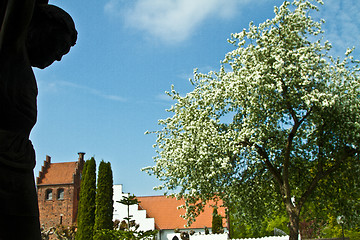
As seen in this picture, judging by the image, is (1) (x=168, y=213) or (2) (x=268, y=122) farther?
(1) (x=168, y=213)

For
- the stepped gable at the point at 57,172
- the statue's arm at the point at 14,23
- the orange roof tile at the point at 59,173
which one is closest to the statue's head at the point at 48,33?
the statue's arm at the point at 14,23

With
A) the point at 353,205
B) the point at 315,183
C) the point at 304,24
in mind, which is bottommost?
the point at 353,205

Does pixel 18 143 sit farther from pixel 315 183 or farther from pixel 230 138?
pixel 315 183

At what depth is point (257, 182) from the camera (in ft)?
66.9

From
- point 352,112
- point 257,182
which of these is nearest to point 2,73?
point 352,112

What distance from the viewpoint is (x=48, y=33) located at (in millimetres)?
2871

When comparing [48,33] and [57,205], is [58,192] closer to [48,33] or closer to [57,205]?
[57,205]

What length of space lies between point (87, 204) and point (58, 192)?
81.1 ft

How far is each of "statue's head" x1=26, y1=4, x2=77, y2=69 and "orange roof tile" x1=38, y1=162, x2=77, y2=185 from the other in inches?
2170

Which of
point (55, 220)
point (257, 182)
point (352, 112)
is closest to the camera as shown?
point (352, 112)

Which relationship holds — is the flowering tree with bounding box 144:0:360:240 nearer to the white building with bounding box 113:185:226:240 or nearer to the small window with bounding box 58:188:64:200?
the white building with bounding box 113:185:226:240

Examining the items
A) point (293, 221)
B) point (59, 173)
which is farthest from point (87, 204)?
point (59, 173)

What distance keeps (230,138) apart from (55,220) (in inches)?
1651

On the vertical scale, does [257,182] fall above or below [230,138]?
below
